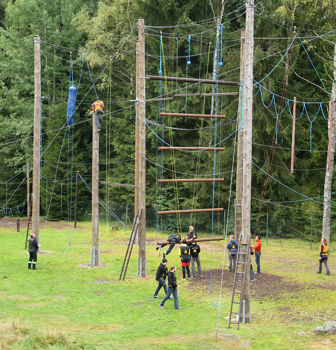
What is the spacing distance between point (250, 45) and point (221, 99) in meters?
19.1

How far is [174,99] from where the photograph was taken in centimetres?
3372

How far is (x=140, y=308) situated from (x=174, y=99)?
Result: 21.0 m

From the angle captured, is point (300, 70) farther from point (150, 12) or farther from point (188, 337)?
point (188, 337)

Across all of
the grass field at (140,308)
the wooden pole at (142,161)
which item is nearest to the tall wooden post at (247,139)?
the grass field at (140,308)

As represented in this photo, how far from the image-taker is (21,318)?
43.3ft

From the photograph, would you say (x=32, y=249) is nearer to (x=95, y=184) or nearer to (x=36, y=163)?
(x=95, y=184)

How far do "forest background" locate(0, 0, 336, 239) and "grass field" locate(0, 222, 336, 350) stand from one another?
838 centimetres

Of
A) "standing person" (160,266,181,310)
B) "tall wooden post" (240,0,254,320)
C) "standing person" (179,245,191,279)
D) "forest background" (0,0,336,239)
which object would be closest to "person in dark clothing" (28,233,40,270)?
"standing person" (179,245,191,279)

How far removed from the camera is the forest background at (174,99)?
3112 centimetres

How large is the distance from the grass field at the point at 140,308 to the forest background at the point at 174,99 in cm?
838

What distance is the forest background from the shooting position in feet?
102

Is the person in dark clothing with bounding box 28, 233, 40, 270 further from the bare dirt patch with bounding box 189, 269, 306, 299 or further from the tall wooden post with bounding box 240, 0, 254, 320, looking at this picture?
the tall wooden post with bounding box 240, 0, 254, 320

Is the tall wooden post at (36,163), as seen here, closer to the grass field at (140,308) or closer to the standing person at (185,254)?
the grass field at (140,308)

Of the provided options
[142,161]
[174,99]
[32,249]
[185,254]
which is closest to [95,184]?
[142,161]
